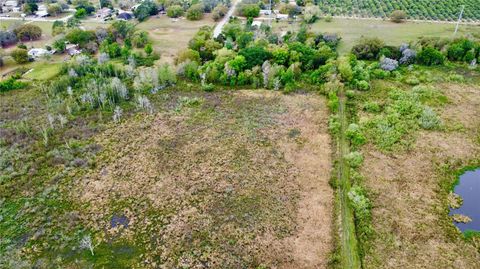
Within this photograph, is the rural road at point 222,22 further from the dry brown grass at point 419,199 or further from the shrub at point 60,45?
the dry brown grass at point 419,199

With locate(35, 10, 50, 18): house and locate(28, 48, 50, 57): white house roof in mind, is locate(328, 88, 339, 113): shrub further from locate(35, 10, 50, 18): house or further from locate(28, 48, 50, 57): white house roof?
locate(35, 10, 50, 18): house

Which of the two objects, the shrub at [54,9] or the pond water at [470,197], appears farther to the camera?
the shrub at [54,9]

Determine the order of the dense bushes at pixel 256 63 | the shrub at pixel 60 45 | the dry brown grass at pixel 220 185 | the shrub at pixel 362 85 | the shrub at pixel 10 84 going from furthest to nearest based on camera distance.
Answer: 1. the shrub at pixel 60 45
2. the dense bushes at pixel 256 63
3. the shrub at pixel 10 84
4. the shrub at pixel 362 85
5. the dry brown grass at pixel 220 185

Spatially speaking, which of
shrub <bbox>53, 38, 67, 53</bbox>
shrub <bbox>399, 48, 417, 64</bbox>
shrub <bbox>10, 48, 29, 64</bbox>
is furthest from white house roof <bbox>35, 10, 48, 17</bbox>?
shrub <bbox>399, 48, 417, 64</bbox>

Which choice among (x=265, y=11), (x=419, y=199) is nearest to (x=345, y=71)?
(x=419, y=199)

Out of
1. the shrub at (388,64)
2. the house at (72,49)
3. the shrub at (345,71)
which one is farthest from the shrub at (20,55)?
the shrub at (388,64)

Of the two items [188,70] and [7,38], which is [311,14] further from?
[7,38]

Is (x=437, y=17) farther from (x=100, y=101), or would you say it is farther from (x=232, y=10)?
(x=100, y=101)
